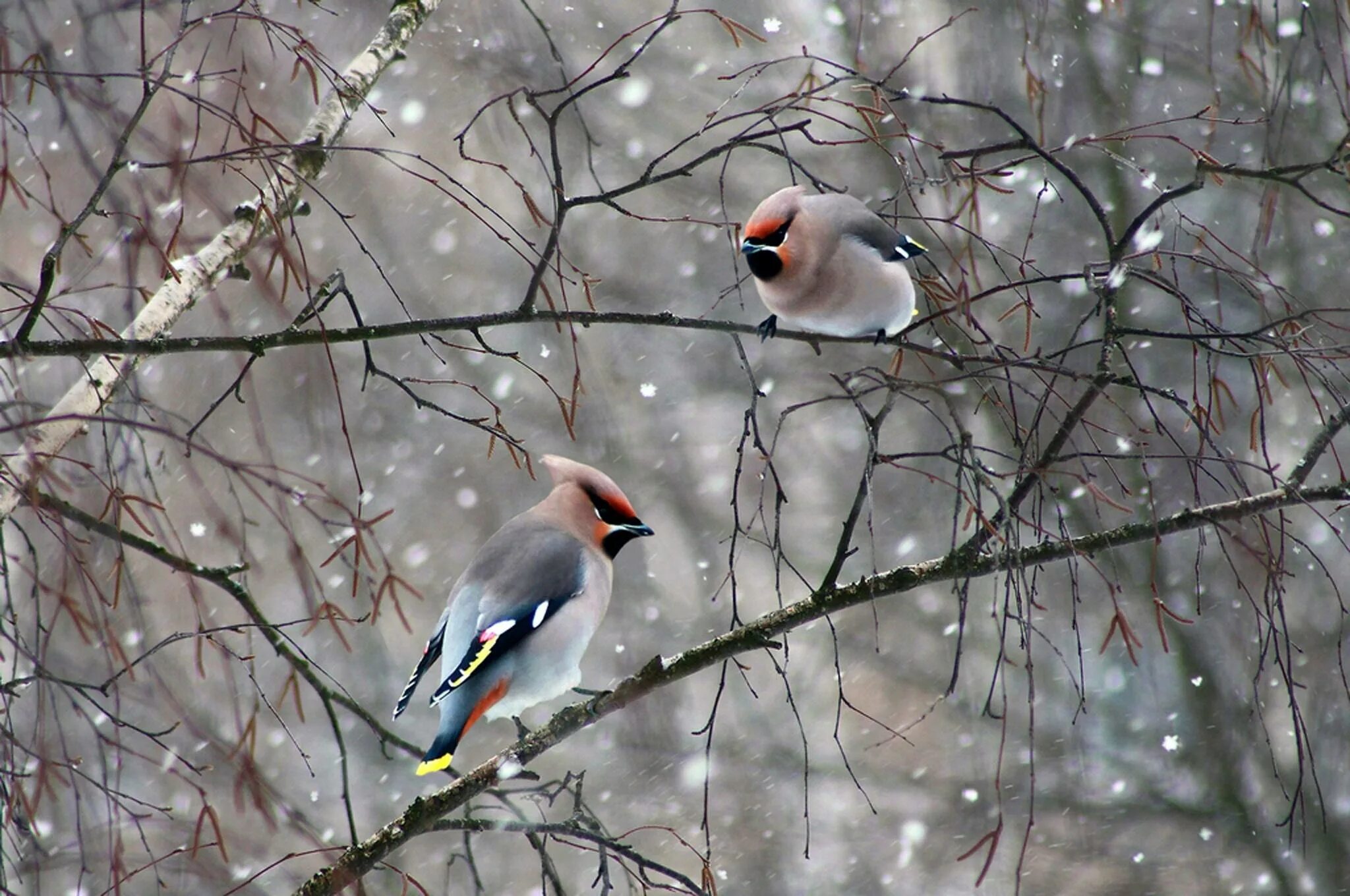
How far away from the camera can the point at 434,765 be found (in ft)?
10.4

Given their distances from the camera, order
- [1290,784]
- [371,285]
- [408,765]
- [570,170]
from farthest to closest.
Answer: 1. [408,765]
2. [371,285]
3. [570,170]
4. [1290,784]

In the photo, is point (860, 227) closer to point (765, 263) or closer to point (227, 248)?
point (765, 263)

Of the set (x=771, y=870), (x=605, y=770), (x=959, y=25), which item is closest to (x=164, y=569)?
(x=605, y=770)

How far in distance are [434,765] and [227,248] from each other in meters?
1.40

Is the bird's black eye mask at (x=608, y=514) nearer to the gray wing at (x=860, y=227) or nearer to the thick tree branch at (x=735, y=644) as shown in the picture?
the thick tree branch at (x=735, y=644)

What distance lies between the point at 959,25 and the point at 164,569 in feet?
23.3

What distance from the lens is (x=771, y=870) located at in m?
9.78

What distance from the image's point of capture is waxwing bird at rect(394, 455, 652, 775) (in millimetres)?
3525

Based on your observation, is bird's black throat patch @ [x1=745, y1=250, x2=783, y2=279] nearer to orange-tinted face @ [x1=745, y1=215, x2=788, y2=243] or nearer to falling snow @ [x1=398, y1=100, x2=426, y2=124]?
orange-tinted face @ [x1=745, y1=215, x2=788, y2=243]

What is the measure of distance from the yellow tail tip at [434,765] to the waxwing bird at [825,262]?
161cm

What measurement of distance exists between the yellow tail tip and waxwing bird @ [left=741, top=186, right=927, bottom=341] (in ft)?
5.28

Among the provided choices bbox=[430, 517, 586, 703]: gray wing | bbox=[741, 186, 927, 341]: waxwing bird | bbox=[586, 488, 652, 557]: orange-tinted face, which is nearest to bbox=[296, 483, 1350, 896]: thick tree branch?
bbox=[430, 517, 586, 703]: gray wing

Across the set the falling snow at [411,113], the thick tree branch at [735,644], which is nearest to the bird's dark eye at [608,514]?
the thick tree branch at [735,644]

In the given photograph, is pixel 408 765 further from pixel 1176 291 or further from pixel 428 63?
pixel 1176 291
